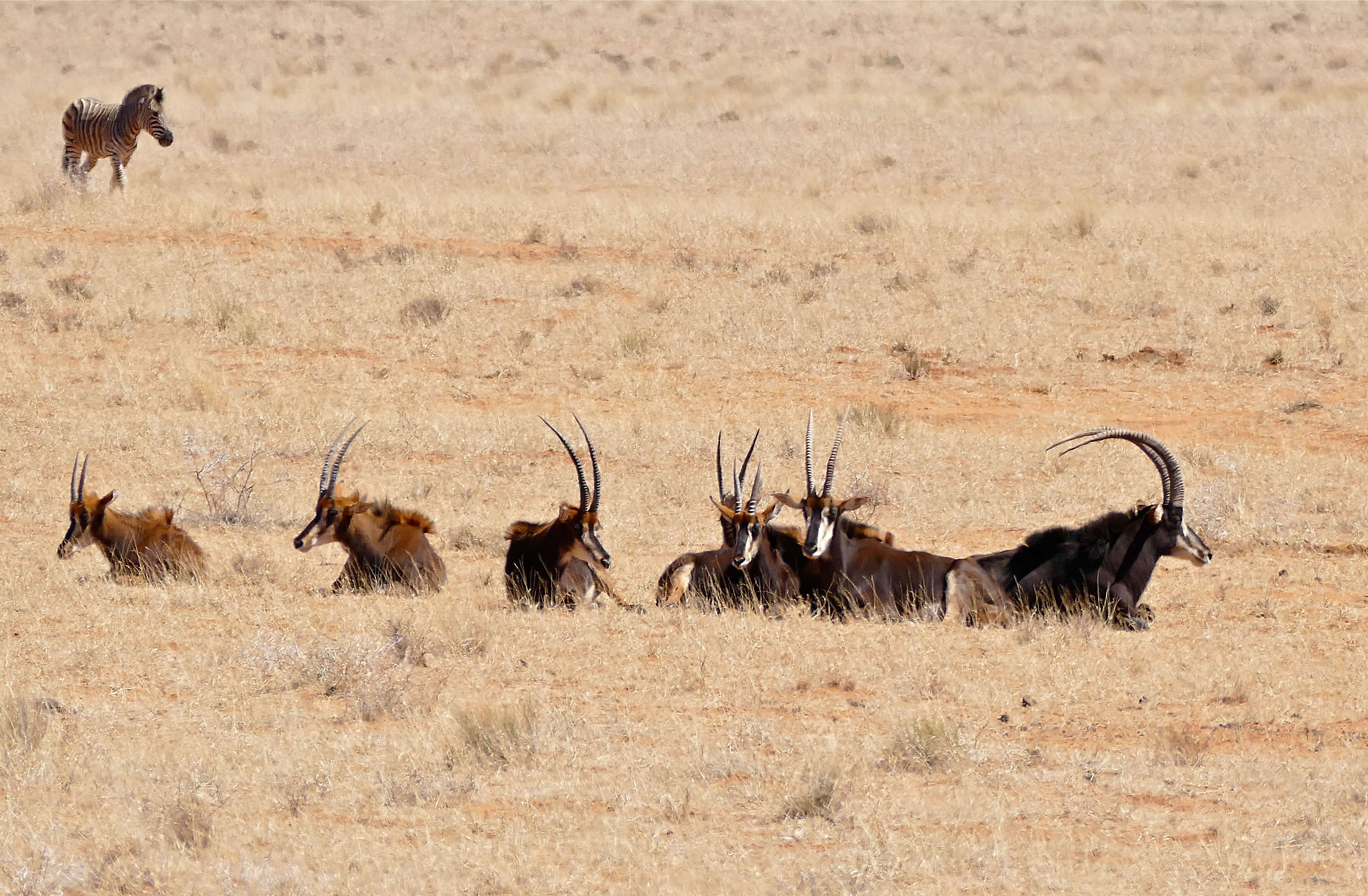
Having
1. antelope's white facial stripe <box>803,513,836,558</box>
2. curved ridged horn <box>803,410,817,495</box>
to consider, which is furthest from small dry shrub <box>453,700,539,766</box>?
curved ridged horn <box>803,410,817,495</box>

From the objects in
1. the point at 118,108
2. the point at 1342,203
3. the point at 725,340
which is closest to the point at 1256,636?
the point at 725,340

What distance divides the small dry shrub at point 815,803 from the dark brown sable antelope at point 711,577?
363cm

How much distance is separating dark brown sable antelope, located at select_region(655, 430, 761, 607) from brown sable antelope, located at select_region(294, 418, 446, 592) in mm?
1564

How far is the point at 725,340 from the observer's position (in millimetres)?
18812

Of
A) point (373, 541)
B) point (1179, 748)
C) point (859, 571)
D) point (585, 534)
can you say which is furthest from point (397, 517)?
point (1179, 748)

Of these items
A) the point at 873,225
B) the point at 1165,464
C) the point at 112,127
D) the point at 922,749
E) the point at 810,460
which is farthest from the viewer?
the point at 112,127

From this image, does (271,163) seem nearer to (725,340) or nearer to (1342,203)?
(725,340)

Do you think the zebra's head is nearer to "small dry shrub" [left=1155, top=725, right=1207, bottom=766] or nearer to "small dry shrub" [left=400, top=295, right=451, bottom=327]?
"small dry shrub" [left=400, top=295, right=451, bottom=327]

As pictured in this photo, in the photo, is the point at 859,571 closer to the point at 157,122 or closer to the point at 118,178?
the point at 118,178

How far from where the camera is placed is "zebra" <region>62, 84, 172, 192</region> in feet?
86.7

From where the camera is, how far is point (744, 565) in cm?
1045

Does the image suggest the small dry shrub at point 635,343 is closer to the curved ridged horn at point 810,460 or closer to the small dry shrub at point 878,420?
the small dry shrub at point 878,420

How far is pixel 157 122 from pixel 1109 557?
20.4 m

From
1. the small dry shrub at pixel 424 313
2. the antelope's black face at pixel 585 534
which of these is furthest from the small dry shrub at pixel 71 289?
the antelope's black face at pixel 585 534
